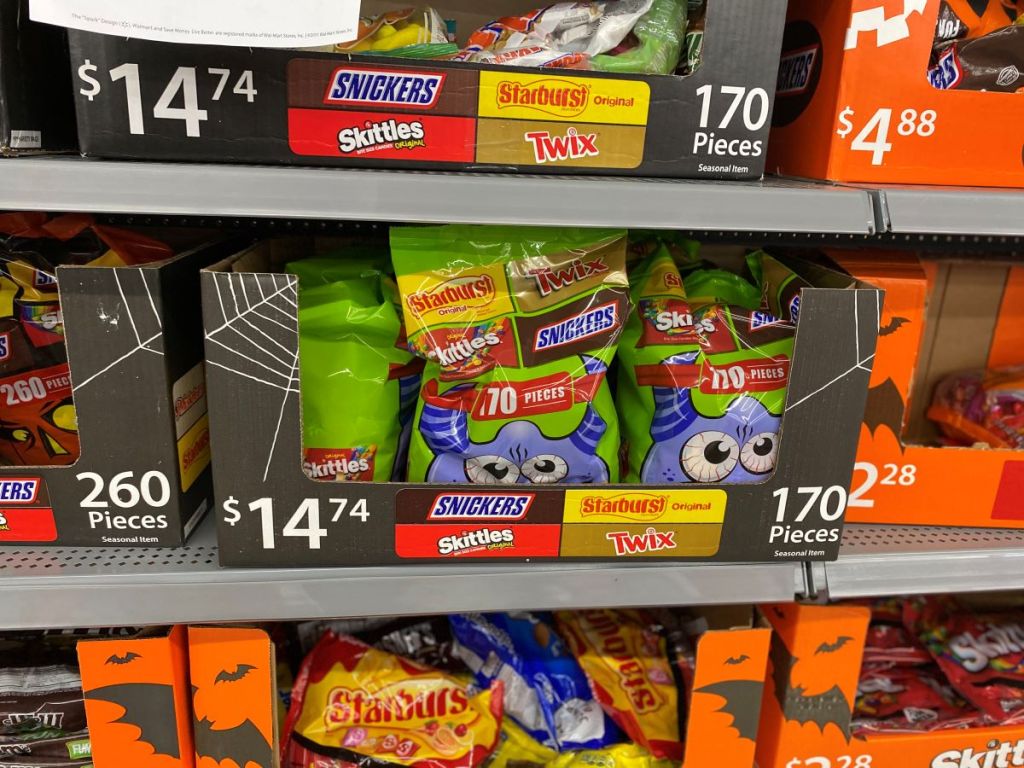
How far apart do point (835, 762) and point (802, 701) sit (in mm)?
127

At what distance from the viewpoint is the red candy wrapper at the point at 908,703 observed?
44.1 inches

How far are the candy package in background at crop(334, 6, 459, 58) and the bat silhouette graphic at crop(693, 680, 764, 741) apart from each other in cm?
86

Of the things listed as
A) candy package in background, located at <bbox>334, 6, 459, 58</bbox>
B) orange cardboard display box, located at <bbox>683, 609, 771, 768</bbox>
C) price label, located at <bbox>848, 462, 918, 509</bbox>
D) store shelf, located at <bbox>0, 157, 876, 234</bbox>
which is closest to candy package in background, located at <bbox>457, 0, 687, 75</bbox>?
candy package in background, located at <bbox>334, 6, 459, 58</bbox>

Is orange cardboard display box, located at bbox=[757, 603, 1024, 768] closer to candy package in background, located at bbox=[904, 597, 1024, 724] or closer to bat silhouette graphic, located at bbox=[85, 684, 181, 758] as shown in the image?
candy package in background, located at bbox=[904, 597, 1024, 724]

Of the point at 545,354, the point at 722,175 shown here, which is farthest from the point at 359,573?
the point at 722,175

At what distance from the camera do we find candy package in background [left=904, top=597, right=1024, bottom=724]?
45.3 inches

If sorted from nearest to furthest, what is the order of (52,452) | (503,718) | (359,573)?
(359,573) → (52,452) → (503,718)

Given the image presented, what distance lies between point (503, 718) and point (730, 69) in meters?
0.99

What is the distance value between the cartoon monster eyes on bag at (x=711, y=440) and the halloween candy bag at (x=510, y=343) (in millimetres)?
75

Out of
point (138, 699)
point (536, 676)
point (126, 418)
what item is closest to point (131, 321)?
point (126, 418)

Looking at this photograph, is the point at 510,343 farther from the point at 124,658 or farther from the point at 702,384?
the point at 124,658

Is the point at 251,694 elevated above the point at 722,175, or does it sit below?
below

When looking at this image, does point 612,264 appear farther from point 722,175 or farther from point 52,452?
point 52,452

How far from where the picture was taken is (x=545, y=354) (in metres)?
0.85
